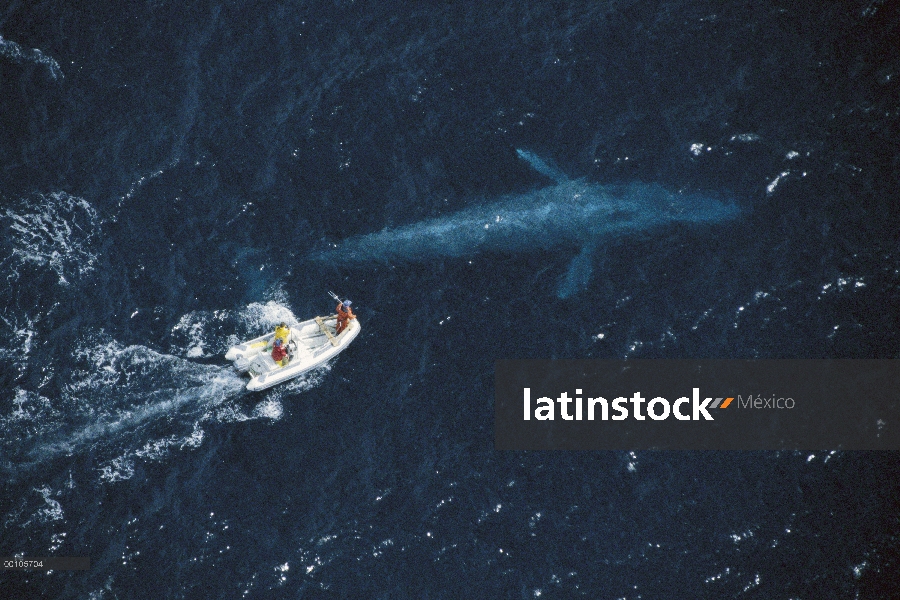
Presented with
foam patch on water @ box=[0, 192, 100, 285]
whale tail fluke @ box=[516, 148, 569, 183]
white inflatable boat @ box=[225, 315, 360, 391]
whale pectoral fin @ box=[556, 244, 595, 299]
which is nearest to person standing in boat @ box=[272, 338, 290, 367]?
white inflatable boat @ box=[225, 315, 360, 391]

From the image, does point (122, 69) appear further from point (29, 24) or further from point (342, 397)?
point (342, 397)

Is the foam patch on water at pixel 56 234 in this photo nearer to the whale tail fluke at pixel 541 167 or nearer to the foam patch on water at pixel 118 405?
the foam patch on water at pixel 118 405

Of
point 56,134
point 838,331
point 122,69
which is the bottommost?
point 838,331

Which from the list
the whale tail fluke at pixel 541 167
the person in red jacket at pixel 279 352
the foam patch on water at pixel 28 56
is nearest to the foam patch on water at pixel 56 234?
the foam patch on water at pixel 28 56

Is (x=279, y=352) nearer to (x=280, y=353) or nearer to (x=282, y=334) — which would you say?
(x=280, y=353)

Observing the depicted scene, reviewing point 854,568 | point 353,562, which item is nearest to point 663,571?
point 854,568

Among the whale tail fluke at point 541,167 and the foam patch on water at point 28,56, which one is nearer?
the whale tail fluke at point 541,167

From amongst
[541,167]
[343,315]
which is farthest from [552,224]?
[343,315]
